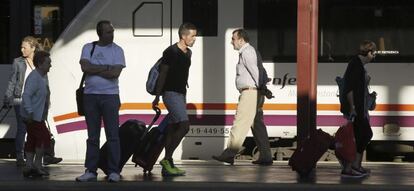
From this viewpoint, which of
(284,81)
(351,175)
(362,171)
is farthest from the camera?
(284,81)

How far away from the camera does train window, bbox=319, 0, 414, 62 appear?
45.5 ft

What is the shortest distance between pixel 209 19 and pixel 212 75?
0.85 m

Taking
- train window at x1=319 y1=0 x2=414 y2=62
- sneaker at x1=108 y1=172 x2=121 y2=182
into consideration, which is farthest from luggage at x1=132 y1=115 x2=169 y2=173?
train window at x1=319 y1=0 x2=414 y2=62

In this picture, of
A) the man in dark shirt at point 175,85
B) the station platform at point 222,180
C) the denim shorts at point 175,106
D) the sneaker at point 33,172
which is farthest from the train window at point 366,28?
the sneaker at point 33,172

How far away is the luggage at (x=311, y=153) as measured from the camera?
35.5 ft

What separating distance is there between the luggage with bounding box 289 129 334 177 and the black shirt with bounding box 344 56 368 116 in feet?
1.67

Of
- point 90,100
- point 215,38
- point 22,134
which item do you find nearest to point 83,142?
point 22,134

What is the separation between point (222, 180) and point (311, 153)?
1128 millimetres

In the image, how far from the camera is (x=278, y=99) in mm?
13812

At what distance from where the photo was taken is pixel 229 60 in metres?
13.9

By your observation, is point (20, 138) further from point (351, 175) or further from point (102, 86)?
point (351, 175)

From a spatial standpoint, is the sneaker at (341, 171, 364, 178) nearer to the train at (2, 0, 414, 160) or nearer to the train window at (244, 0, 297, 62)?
the train at (2, 0, 414, 160)

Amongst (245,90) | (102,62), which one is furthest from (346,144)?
(102,62)

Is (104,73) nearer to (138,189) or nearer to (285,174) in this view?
(138,189)
